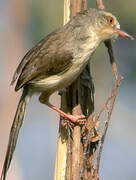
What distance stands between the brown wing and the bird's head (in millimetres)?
314

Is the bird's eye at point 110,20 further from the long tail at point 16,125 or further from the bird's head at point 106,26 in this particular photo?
the long tail at point 16,125

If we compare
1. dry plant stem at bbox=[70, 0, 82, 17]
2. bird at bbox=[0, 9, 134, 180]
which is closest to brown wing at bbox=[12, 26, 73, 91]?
bird at bbox=[0, 9, 134, 180]

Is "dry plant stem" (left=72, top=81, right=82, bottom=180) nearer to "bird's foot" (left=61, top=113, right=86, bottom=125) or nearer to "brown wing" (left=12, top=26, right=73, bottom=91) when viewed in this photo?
"bird's foot" (left=61, top=113, right=86, bottom=125)

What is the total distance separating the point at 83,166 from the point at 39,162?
4890mm

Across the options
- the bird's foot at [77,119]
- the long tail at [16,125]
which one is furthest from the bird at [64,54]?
the bird's foot at [77,119]

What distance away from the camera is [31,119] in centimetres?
976

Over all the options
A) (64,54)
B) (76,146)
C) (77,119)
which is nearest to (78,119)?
(77,119)

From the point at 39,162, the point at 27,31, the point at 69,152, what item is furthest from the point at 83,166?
the point at 27,31

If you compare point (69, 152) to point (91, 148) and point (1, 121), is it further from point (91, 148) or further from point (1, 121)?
point (1, 121)

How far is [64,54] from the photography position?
4.21 metres

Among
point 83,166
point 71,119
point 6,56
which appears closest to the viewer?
point 83,166

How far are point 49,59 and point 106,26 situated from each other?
2.01ft

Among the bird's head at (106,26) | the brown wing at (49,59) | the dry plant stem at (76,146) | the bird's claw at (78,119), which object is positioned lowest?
the dry plant stem at (76,146)

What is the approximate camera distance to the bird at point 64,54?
4.09m
